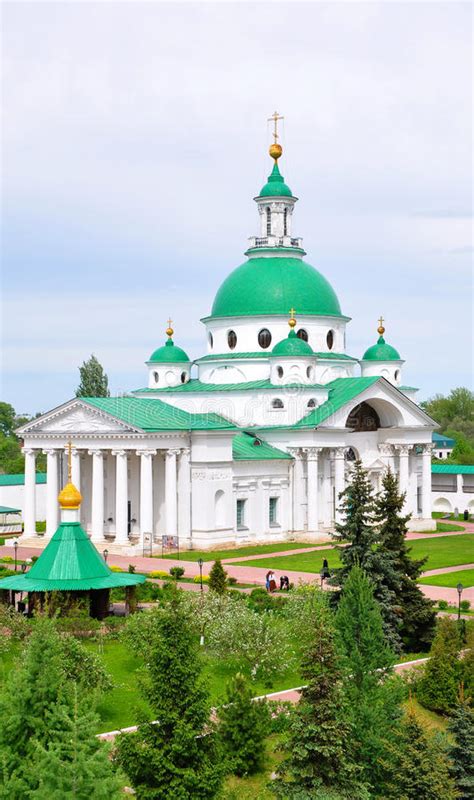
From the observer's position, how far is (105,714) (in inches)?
867

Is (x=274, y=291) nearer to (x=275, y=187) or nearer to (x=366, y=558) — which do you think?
(x=275, y=187)

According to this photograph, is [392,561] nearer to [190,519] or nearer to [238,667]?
[238,667]

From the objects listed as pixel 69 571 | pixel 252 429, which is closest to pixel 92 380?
pixel 252 429

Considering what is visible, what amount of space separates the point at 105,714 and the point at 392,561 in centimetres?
→ 802

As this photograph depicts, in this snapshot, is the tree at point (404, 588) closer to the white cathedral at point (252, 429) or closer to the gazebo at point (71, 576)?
the gazebo at point (71, 576)

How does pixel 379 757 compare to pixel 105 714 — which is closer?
pixel 379 757

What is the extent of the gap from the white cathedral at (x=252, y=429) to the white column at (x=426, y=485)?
0.33 feet

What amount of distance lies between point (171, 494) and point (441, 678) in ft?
82.5

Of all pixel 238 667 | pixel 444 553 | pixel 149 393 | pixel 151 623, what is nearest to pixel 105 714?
pixel 151 623

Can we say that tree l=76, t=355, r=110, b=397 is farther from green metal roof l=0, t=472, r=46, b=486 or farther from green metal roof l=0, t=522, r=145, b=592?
green metal roof l=0, t=522, r=145, b=592

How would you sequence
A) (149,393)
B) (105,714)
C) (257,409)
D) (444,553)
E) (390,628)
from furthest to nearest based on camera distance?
(149,393) → (257,409) → (444,553) → (390,628) → (105,714)

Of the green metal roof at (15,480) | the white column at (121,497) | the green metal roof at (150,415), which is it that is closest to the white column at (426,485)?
the green metal roof at (150,415)

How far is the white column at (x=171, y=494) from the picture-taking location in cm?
4803

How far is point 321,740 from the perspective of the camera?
17547mm
